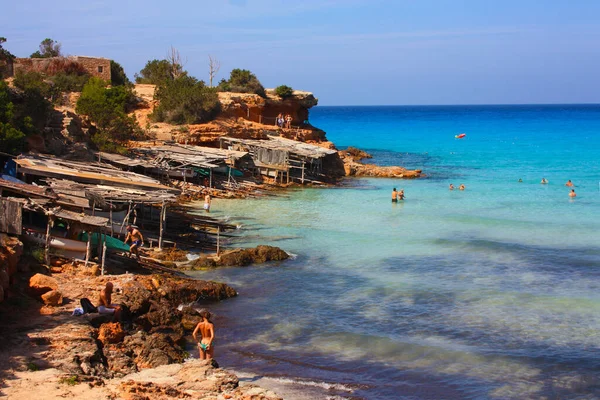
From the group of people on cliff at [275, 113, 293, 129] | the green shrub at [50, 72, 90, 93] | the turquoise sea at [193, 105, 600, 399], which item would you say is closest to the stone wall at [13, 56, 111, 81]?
the green shrub at [50, 72, 90, 93]

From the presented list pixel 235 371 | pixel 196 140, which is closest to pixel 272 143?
pixel 196 140

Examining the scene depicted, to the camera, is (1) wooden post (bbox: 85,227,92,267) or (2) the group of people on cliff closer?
(1) wooden post (bbox: 85,227,92,267)

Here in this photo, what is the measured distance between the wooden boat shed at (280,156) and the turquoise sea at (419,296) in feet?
8.98

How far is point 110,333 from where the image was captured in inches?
539

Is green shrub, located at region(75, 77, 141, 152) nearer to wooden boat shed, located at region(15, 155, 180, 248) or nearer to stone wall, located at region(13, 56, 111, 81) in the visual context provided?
wooden boat shed, located at region(15, 155, 180, 248)

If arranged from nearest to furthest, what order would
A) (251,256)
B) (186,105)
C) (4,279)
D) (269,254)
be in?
(4,279) < (251,256) < (269,254) < (186,105)

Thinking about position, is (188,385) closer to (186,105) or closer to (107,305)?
(107,305)

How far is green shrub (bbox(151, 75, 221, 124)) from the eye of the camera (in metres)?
44.2

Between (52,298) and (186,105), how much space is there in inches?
1209

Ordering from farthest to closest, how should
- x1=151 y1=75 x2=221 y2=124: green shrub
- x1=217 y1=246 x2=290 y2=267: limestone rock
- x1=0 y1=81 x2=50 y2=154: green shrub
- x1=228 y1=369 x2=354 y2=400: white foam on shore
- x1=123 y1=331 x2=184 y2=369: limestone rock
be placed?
x1=151 y1=75 x2=221 y2=124: green shrub
x1=0 y1=81 x2=50 y2=154: green shrub
x1=217 y1=246 x2=290 y2=267: limestone rock
x1=123 y1=331 x2=184 y2=369: limestone rock
x1=228 y1=369 x2=354 y2=400: white foam on shore

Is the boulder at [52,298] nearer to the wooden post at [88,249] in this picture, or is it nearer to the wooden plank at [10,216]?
the wooden plank at [10,216]

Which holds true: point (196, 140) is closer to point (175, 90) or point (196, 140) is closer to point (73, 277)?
point (175, 90)

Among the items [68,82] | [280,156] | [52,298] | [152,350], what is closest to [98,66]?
[68,82]

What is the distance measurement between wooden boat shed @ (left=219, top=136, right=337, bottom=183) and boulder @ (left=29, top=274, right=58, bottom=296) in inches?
979
